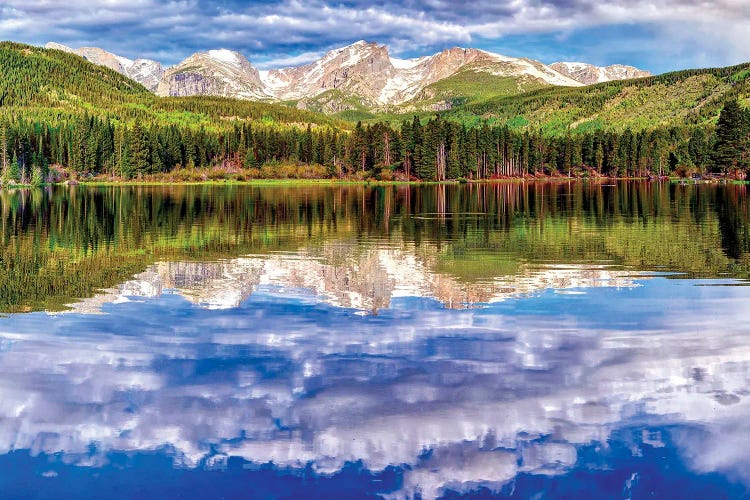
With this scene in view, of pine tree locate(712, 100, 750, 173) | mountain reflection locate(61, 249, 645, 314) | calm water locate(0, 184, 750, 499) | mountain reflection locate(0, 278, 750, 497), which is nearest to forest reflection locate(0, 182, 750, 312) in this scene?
mountain reflection locate(61, 249, 645, 314)

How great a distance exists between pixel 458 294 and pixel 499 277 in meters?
4.08

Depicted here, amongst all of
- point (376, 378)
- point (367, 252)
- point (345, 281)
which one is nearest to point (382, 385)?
point (376, 378)

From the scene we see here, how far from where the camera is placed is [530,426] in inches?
513

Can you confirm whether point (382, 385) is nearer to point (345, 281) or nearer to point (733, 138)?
point (345, 281)

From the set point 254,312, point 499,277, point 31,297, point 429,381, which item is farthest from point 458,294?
point 31,297

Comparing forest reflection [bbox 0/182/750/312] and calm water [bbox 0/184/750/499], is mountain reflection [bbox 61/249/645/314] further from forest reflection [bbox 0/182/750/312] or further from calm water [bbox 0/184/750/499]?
calm water [bbox 0/184/750/499]

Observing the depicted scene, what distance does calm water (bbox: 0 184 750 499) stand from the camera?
449 inches

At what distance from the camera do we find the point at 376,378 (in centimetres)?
1570

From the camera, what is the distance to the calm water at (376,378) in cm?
1140

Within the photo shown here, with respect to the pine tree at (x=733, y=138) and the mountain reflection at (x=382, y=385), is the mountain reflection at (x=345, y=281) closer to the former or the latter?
the mountain reflection at (x=382, y=385)

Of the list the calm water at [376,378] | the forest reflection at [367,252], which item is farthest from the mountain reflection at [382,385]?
the forest reflection at [367,252]

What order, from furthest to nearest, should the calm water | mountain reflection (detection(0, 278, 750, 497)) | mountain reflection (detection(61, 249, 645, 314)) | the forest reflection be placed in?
the forest reflection < mountain reflection (detection(61, 249, 645, 314)) < mountain reflection (detection(0, 278, 750, 497)) < the calm water

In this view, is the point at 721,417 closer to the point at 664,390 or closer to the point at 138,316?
the point at 664,390

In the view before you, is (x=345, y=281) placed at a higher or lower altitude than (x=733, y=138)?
lower
